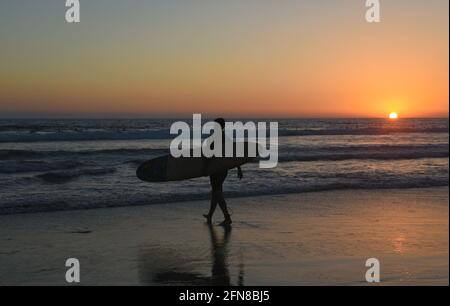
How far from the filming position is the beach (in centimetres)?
595

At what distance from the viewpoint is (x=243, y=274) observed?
6.02 meters

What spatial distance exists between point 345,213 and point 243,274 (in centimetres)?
436

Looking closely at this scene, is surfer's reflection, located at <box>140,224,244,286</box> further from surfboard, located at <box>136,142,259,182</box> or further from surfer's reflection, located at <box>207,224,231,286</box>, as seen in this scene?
surfboard, located at <box>136,142,259,182</box>

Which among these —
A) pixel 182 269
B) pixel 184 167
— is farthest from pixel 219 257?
pixel 184 167

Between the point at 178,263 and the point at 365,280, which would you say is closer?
the point at 365,280

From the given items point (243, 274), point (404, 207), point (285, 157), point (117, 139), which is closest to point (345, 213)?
point (404, 207)

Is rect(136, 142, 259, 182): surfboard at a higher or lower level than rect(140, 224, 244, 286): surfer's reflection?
higher

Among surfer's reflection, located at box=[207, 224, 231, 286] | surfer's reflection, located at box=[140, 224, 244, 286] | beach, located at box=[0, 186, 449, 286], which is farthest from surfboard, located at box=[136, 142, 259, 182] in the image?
surfer's reflection, located at box=[140, 224, 244, 286]

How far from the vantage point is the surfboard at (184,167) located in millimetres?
8984

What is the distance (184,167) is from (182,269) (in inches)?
144

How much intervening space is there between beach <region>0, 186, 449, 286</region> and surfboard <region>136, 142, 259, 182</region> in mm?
675

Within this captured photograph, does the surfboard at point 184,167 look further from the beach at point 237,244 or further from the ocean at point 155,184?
the ocean at point 155,184

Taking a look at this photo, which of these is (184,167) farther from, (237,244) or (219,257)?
(219,257)

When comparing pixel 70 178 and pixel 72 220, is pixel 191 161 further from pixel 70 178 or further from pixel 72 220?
pixel 70 178
